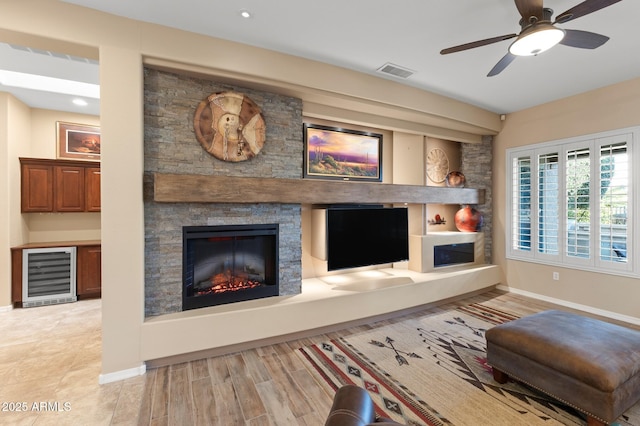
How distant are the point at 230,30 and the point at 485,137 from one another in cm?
464

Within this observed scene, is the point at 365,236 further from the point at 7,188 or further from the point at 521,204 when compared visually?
the point at 7,188

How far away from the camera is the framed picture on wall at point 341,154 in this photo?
12.9 ft

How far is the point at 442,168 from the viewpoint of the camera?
525cm

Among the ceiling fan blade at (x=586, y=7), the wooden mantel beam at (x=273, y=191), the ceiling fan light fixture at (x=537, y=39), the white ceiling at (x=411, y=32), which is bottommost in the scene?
the wooden mantel beam at (x=273, y=191)

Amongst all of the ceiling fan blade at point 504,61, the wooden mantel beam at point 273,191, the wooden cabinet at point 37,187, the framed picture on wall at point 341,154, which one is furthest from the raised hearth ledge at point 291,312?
the wooden cabinet at point 37,187

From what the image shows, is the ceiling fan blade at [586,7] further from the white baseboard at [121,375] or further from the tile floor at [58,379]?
the white baseboard at [121,375]

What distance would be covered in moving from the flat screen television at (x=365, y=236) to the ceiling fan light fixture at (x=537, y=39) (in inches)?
91.9

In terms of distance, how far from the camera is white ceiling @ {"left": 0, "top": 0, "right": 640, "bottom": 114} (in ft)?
7.79

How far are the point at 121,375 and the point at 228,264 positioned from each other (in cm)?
131

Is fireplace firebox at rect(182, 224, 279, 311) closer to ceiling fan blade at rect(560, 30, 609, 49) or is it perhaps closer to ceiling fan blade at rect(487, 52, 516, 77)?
ceiling fan blade at rect(487, 52, 516, 77)

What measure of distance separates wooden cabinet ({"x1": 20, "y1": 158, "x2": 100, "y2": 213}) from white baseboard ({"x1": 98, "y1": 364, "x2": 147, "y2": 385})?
3.36 meters

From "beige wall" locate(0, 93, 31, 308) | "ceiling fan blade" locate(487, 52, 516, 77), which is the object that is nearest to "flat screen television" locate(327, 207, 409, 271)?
"ceiling fan blade" locate(487, 52, 516, 77)

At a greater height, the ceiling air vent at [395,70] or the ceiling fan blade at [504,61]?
the ceiling air vent at [395,70]

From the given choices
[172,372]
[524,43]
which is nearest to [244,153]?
[172,372]
